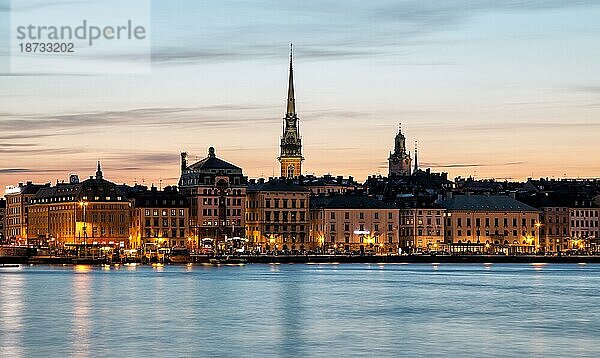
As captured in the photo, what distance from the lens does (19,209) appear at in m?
153

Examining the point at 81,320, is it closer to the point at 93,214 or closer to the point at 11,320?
the point at 11,320

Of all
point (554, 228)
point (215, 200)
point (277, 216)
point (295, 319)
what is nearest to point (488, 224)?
point (554, 228)

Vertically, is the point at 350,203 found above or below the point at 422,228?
above

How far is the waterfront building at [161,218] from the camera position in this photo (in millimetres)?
133250

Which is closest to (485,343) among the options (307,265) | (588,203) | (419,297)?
(419,297)

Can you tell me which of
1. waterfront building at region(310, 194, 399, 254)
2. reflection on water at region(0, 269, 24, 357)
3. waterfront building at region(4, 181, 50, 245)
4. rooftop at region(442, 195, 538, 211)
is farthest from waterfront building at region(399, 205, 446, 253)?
reflection on water at region(0, 269, 24, 357)

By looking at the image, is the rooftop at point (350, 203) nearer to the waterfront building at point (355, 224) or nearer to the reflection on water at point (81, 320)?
the waterfront building at point (355, 224)

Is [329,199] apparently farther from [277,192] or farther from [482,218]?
[482,218]

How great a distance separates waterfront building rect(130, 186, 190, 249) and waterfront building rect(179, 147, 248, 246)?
3.26ft

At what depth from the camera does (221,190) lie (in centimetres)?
13338

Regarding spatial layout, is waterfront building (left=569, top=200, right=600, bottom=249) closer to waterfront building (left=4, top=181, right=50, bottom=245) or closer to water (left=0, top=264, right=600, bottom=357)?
waterfront building (left=4, top=181, right=50, bottom=245)

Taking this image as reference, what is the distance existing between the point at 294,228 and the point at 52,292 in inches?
2784

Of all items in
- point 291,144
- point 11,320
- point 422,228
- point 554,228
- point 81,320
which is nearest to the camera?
point 11,320

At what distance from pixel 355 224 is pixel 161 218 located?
18.6 m
